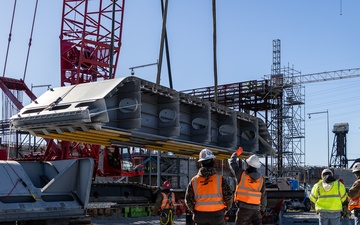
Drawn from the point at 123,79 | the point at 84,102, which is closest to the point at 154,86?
the point at 123,79

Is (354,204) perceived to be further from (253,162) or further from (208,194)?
(208,194)

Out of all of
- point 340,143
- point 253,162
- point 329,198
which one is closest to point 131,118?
point 253,162

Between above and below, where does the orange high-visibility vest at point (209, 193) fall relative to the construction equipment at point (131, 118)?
below

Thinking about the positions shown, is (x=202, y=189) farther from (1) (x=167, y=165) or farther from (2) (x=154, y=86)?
(1) (x=167, y=165)

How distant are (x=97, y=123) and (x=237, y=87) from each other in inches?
1403

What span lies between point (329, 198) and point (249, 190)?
2568 millimetres

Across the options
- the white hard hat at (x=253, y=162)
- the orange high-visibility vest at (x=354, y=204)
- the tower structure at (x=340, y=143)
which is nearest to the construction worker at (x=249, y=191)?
the white hard hat at (x=253, y=162)

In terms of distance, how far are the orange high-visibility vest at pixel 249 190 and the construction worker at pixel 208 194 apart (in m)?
1.16

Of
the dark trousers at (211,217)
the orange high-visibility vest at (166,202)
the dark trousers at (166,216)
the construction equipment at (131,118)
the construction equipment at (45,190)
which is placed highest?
the construction equipment at (131,118)

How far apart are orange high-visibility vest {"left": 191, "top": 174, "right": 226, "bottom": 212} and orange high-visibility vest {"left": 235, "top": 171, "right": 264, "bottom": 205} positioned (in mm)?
1206

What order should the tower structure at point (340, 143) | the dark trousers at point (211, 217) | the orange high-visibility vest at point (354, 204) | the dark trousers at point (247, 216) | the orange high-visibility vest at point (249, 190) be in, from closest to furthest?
the dark trousers at point (211, 217), the orange high-visibility vest at point (249, 190), the dark trousers at point (247, 216), the orange high-visibility vest at point (354, 204), the tower structure at point (340, 143)

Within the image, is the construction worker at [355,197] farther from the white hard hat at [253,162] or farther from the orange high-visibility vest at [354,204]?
the white hard hat at [253,162]

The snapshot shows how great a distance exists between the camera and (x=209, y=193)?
782cm

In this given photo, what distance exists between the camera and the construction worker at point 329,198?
35.3 ft
